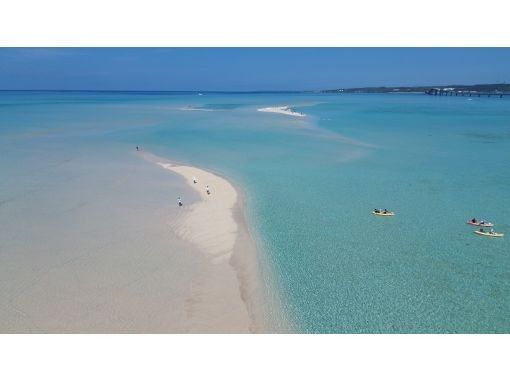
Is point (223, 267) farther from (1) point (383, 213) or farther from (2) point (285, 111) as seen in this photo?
(2) point (285, 111)

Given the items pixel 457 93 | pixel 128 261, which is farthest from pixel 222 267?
pixel 457 93

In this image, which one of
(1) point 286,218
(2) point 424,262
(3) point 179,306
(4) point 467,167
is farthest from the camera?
(4) point 467,167

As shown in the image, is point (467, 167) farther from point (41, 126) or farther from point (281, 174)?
point (41, 126)

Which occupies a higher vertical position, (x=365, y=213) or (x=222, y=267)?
(x=365, y=213)

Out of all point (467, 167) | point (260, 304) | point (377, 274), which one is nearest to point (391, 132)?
point (467, 167)

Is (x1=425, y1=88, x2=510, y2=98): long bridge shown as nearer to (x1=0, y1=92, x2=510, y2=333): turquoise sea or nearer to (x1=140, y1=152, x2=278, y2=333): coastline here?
(x1=0, y1=92, x2=510, y2=333): turquoise sea

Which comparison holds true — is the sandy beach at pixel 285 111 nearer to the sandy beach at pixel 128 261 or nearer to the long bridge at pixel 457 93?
the sandy beach at pixel 128 261
